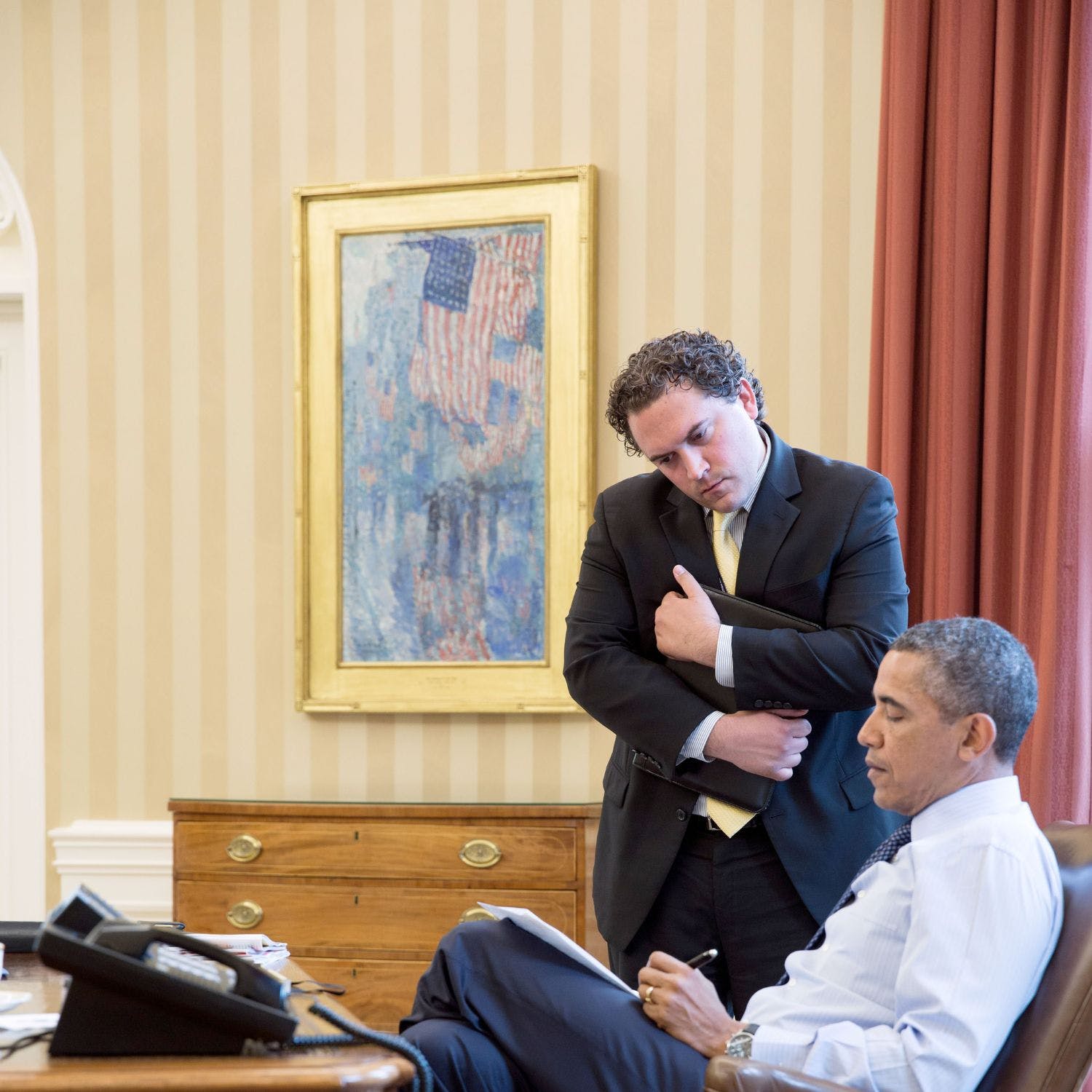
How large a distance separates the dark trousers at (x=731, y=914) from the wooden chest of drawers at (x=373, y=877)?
3.68 feet

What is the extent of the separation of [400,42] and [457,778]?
7.41 ft

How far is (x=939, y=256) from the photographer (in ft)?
11.1

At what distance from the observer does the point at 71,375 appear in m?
4.36

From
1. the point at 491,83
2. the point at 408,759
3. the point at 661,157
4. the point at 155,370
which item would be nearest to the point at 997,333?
the point at 661,157

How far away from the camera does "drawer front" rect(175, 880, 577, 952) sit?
11.6 ft

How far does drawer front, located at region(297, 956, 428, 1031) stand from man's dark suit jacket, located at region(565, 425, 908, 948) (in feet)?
4.07

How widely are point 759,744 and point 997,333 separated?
59.0 inches

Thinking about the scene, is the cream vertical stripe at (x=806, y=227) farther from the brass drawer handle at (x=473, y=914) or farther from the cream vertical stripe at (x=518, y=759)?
the brass drawer handle at (x=473, y=914)

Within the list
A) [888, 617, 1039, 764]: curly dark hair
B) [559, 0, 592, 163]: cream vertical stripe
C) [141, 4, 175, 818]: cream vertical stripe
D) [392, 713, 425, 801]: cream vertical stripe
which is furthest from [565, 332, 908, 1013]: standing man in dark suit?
[141, 4, 175, 818]: cream vertical stripe

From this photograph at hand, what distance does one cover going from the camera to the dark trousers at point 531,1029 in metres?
1.97

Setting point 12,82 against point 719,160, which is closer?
point 719,160

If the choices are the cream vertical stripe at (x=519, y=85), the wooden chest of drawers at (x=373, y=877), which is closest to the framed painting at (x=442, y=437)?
the cream vertical stripe at (x=519, y=85)

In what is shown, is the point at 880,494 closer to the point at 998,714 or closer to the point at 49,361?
the point at 998,714

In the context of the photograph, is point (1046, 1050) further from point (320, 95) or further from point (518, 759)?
point (320, 95)
